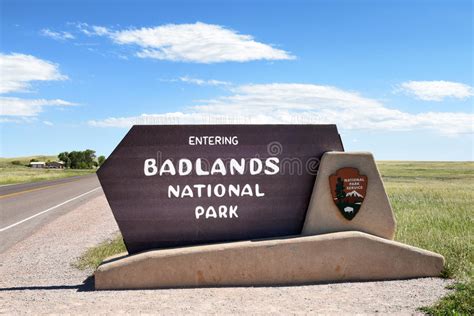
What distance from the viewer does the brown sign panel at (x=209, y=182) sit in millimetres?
7441

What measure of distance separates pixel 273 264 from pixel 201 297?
1285 mm

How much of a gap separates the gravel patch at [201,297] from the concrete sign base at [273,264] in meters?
0.21

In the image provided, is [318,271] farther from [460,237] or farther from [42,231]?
[42,231]

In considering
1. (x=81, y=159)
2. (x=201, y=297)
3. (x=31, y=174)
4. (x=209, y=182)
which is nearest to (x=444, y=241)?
(x=209, y=182)

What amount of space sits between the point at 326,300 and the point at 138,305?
2.32 m

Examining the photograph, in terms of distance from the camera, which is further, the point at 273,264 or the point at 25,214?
the point at 25,214

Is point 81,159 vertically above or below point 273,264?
above

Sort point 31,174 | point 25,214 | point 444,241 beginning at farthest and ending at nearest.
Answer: point 31,174
point 25,214
point 444,241

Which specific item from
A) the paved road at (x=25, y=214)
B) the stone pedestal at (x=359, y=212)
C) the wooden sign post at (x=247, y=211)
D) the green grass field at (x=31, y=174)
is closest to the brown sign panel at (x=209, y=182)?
the wooden sign post at (x=247, y=211)

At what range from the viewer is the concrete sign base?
22.9ft

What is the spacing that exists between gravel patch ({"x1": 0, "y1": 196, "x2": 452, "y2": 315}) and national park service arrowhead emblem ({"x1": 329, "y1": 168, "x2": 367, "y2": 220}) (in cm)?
118

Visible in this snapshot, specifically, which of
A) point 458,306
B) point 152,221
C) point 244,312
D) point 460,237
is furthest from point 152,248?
point 460,237

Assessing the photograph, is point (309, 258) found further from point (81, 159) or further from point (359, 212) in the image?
point (81, 159)

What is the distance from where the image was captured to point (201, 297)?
6309 millimetres
